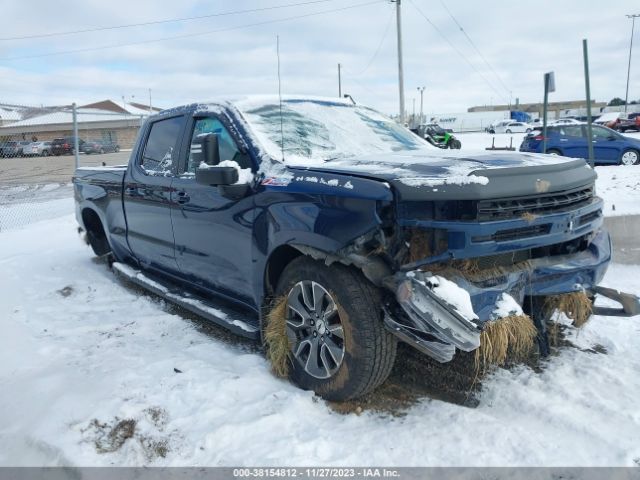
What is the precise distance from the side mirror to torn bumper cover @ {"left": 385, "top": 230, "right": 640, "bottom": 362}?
126 centimetres

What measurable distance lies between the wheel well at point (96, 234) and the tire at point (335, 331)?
154 inches

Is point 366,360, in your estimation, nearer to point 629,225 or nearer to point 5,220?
point 629,225

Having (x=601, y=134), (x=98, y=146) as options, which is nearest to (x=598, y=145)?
(x=601, y=134)

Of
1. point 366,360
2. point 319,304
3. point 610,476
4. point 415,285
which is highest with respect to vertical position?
point 415,285

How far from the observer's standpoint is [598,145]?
15.6 m

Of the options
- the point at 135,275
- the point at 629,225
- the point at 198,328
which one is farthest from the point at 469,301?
the point at 629,225

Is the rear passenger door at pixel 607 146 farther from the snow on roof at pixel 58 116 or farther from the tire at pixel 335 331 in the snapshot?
the tire at pixel 335 331

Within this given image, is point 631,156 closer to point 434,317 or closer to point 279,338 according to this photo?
point 279,338

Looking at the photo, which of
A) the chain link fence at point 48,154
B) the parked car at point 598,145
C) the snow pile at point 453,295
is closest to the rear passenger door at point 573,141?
the parked car at point 598,145

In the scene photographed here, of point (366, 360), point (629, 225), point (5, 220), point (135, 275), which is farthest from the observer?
point (5, 220)

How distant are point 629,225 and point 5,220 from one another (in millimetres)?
10350

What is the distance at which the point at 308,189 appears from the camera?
3016mm

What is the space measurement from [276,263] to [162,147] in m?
1.85

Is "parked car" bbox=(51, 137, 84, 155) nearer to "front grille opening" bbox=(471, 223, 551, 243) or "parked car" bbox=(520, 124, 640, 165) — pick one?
"parked car" bbox=(520, 124, 640, 165)
